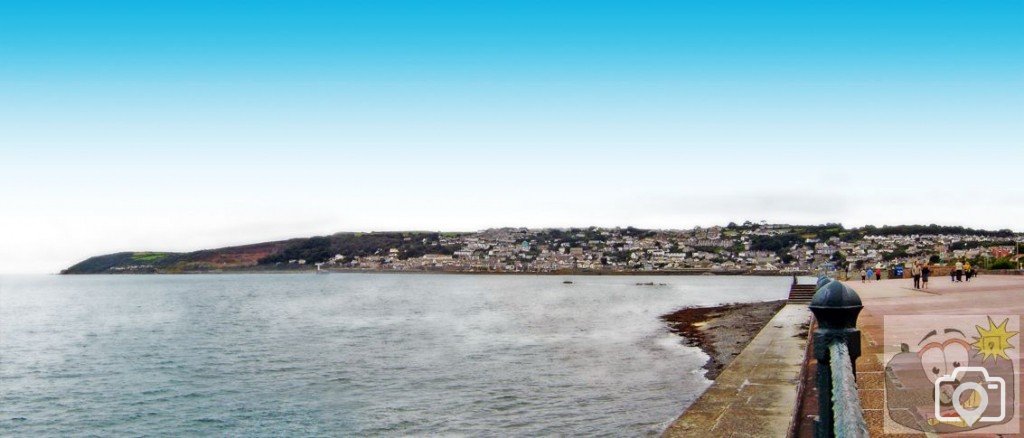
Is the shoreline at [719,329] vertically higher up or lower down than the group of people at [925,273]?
lower down

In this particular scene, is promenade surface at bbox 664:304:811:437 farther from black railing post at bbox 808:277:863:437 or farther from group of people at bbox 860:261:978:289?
group of people at bbox 860:261:978:289

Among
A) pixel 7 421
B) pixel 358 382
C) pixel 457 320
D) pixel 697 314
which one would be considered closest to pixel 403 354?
pixel 358 382

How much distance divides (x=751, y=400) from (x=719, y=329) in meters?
23.3

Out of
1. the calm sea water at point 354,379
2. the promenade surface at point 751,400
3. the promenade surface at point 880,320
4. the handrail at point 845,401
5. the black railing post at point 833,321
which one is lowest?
the calm sea water at point 354,379

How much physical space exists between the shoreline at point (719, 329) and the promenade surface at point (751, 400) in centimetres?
319

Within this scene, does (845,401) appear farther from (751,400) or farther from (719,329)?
(719,329)

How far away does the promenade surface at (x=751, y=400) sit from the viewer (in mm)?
10781

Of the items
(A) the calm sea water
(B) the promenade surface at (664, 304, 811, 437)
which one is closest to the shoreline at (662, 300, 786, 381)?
(A) the calm sea water

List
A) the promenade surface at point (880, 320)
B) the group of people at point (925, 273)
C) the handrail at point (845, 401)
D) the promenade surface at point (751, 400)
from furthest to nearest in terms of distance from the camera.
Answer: the group of people at point (925, 273) → the promenade surface at point (751, 400) → the promenade surface at point (880, 320) → the handrail at point (845, 401)

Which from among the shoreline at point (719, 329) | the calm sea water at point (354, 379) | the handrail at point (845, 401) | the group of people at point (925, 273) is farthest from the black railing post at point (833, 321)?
the group of people at point (925, 273)

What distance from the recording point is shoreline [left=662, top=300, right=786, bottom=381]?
2497 centimetres

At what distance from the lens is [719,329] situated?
35125 millimetres

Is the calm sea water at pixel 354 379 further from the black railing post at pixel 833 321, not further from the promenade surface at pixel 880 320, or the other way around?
the black railing post at pixel 833 321

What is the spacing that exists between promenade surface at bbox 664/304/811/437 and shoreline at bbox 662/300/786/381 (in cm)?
319
